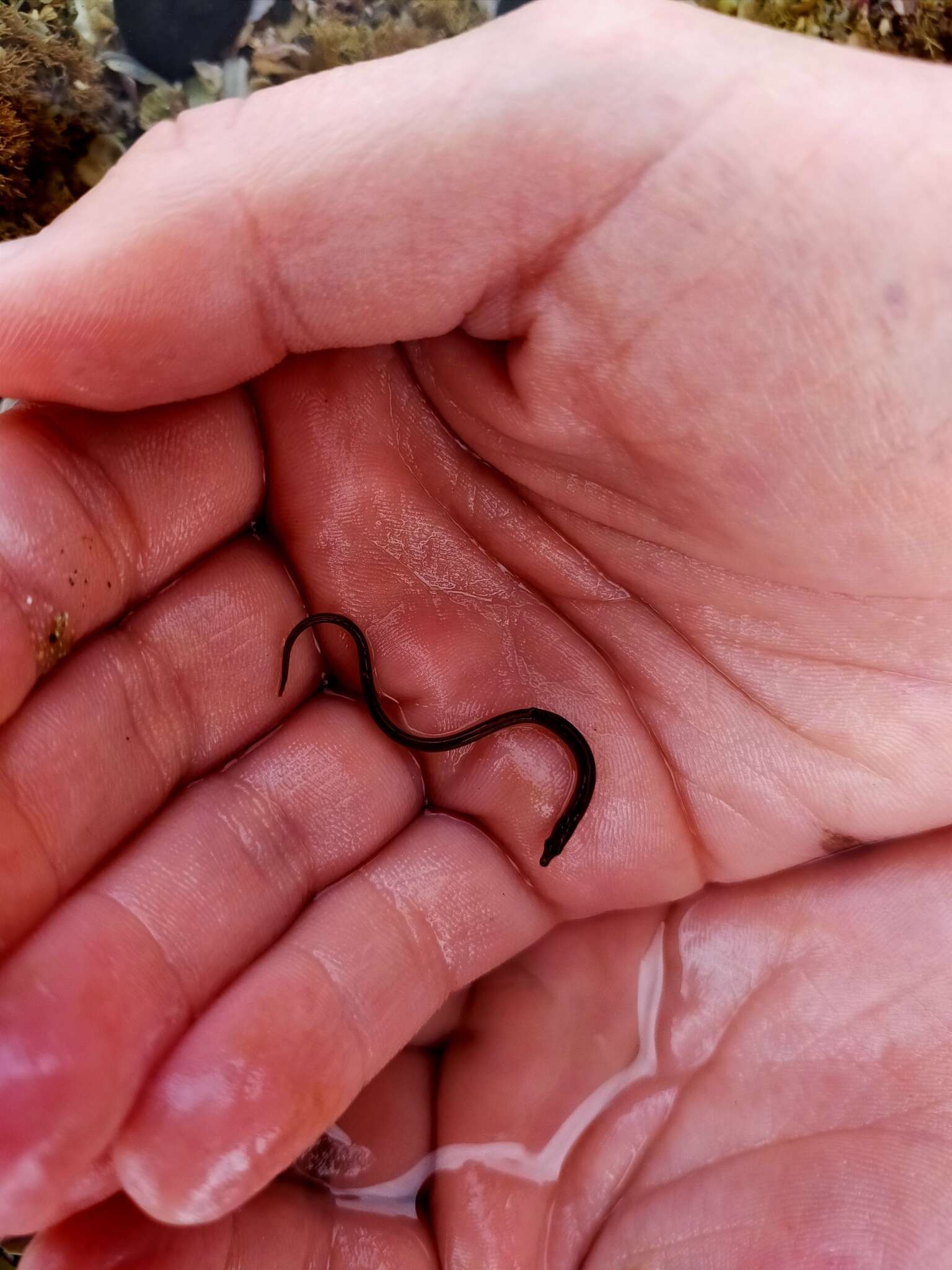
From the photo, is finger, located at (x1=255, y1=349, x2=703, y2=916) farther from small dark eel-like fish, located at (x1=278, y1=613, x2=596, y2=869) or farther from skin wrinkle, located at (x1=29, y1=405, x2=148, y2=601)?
skin wrinkle, located at (x1=29, y1=405, x2=148, y2=601)

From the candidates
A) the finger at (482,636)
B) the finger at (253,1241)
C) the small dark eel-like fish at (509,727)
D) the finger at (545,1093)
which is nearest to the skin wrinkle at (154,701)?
the small dark eel-like fish at (509,727)

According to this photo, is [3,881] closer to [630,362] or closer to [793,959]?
[630,362]

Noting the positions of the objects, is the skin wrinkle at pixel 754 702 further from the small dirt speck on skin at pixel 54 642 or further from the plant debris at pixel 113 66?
the plant debris at pixel 113 66

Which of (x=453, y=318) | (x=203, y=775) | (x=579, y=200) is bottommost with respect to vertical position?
(x=203, y=775)

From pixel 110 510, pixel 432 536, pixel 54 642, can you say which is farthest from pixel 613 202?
pixel 54 642

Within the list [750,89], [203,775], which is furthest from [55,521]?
[750,89]

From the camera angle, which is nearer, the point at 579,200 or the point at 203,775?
the point at 579,200

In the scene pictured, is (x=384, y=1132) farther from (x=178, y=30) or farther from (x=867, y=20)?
(x=867, y=20)
